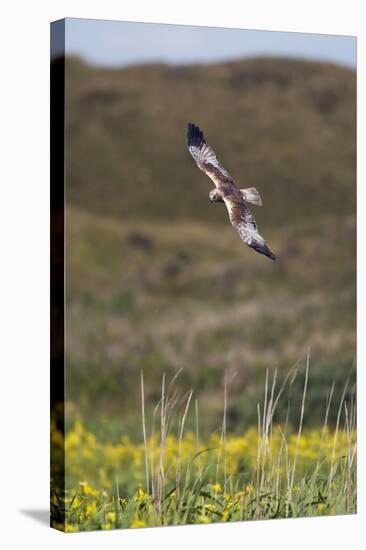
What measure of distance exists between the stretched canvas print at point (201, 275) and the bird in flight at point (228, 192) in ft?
0.04

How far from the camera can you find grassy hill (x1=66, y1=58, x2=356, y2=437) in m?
9.31

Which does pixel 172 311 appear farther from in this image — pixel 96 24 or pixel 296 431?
pixel 96 24

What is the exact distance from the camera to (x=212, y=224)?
9.80 m

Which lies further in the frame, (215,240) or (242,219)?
(215,240)

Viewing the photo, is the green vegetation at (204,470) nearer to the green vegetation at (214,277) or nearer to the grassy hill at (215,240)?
the green vegetation at (214,277)

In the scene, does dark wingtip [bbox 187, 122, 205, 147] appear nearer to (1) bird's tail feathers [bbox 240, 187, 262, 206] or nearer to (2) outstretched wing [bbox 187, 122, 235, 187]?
(2) outstretched wing [bbox 187, 122, 235, 187]

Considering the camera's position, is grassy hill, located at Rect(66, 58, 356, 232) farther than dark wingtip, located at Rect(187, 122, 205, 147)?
No

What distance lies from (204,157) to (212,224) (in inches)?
23.0

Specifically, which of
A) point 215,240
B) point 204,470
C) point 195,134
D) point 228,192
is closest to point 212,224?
point 215,240

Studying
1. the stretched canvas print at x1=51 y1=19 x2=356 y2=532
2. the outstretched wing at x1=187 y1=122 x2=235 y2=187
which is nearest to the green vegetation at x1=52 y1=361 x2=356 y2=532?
the stretched canvas print at x1=51 y1=19 x2=356 y2=532

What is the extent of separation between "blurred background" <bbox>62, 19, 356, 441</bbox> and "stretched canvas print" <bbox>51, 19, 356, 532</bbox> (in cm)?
1

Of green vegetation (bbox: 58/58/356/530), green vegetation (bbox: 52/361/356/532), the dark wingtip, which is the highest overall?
the dark wingtip

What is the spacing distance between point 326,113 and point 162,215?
1193mm

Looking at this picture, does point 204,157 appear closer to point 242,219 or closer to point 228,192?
point 228,192
